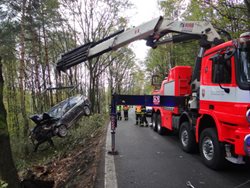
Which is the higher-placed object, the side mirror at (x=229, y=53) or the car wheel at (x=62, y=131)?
the side mirror at (x=229, y=53)

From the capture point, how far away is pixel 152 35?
7.81 meters

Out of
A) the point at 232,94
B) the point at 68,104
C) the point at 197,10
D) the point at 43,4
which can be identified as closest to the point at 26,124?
the point at 68,104

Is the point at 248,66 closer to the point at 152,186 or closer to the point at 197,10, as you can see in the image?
the point at 152,186

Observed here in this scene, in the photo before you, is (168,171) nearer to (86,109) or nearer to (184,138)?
(184,138)

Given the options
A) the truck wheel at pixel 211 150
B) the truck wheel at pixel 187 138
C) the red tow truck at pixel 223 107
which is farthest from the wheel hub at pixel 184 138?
the truck wheel at pixel 211 150

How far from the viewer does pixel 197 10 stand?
42.8 ft

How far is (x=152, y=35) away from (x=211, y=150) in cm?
378

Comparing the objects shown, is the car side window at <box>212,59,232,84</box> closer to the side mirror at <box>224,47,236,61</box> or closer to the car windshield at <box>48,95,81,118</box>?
the side mirror at <box>224,47,236,61</box>

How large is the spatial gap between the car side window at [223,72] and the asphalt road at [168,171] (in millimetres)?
2103

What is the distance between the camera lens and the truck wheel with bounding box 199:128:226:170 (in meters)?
5.73

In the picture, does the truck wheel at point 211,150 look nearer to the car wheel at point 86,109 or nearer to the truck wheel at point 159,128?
the truck wheel at point 159,128

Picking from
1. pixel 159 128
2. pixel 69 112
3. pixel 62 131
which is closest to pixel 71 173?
pixel 159 128

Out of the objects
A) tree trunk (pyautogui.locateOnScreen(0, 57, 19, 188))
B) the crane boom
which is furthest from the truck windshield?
tree trunk (pyautogui.locateOnScreen(0, 57, 19, 188))

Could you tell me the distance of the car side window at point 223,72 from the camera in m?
5.39
